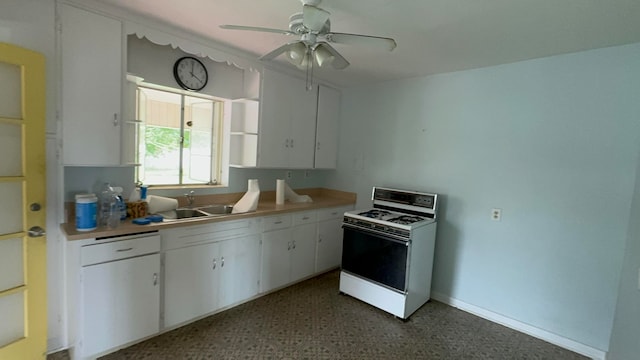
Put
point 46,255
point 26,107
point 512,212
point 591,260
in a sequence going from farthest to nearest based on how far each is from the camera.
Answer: point 512,212, point 591,260, point 46,255, point 26,107

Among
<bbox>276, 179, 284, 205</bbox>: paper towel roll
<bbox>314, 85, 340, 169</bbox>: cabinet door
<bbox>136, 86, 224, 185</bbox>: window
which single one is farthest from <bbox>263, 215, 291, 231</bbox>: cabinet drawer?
<bbox>314, 85, 340, 169</bbox>: cabinet door

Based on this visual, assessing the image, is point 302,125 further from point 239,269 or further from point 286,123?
point 239,269

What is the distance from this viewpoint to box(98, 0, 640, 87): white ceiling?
1799mm

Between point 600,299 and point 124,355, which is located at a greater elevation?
point 600,299

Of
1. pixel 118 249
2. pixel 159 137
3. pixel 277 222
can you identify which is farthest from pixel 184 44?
pixel 277 222

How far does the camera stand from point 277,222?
3092 mm

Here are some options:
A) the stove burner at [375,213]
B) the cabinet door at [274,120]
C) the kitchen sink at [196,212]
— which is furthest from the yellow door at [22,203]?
the stove burner at [375,213]

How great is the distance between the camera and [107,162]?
Result: 220 centimetres

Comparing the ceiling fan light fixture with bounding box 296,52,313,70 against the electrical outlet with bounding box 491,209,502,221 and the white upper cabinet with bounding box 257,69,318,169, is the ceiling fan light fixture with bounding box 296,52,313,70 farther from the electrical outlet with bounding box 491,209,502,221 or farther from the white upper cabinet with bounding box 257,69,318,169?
the electrical outlet with bounding box 491,209,502,221

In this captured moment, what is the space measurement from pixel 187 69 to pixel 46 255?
74.2 inches

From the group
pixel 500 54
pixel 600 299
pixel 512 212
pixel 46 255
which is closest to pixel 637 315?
pixel 600 299

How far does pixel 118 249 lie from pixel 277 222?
4.59 ft

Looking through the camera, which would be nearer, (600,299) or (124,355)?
(124,355)

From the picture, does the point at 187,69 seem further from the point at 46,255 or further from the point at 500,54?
the point at 500,54
